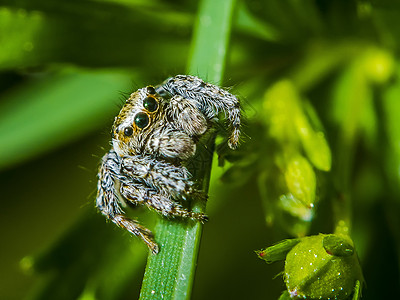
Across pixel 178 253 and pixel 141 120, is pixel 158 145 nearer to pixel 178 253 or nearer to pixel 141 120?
pixel 141 120

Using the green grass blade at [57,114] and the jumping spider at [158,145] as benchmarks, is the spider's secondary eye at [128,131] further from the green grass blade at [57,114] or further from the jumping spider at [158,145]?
the green grass blade at [57,114]

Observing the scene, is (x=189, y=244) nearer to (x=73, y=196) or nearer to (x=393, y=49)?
(x=393, y=49)

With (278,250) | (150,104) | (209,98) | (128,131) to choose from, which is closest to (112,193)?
(128,131)

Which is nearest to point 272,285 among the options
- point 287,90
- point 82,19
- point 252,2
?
point 287,90

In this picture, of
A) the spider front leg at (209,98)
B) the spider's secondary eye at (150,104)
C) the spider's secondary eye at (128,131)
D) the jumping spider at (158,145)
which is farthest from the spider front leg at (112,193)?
the spider front leg at (209,98)

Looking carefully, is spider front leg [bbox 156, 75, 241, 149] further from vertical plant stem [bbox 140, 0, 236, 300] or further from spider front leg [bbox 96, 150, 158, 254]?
spider front leg [bbox 96, 150, 158, 254]

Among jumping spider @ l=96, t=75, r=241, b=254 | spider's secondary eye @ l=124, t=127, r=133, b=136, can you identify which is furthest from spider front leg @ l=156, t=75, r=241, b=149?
spider's secondary eye @ l=124, t=127, r=133, b=136
